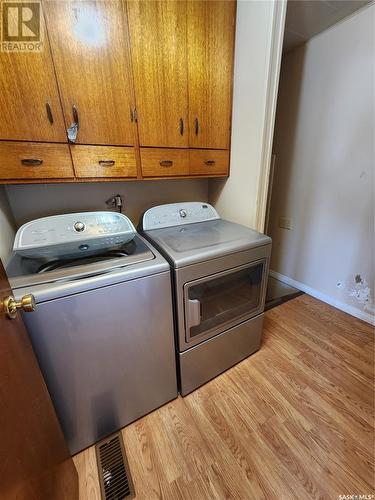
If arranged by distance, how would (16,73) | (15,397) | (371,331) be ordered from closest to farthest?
(15,397) < (16,73) < (371,331)

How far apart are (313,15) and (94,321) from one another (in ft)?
8.54

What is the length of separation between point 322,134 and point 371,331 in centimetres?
184

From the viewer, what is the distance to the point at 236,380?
143cm

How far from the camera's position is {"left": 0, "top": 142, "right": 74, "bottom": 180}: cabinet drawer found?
93 centimetres

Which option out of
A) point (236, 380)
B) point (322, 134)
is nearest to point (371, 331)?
point (236, 380)

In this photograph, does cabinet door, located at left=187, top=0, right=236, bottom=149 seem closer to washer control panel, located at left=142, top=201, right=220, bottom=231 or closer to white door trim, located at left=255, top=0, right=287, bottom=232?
white door trim, located at left=255, top=0, right=287, bottom=232

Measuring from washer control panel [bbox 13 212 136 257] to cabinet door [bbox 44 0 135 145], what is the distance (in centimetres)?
45

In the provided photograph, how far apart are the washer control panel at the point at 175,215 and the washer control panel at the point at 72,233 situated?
0.16 meters

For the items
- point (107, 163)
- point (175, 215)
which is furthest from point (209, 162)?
point (107, 163)

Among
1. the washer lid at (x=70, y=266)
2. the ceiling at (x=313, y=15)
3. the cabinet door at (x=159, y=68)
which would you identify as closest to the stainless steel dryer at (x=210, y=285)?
the washer lid at (x=70, y=266)

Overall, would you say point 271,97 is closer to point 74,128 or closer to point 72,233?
point 74,128

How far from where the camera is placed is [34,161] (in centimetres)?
99

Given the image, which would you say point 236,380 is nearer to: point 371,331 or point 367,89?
point 371,331

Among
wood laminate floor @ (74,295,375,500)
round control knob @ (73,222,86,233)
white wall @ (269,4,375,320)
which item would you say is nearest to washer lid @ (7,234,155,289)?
round control knob @ (73,222,86,233)
